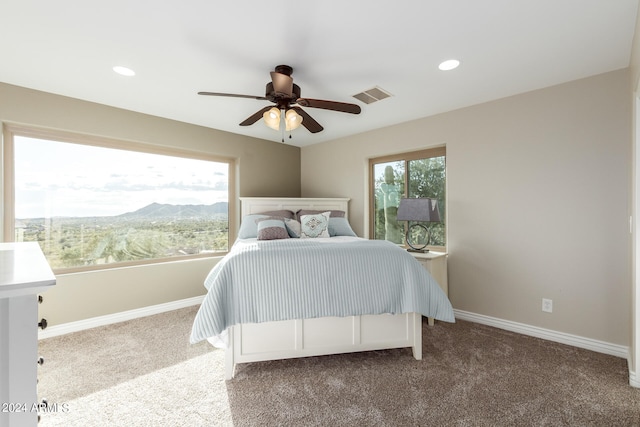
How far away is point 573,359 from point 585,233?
1.03 m

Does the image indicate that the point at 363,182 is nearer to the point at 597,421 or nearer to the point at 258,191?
the point at 258,191

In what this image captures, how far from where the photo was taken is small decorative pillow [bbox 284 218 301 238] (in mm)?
3580

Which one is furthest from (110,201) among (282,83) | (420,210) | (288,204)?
(420,210)

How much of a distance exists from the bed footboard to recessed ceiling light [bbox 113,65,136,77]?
2.20 meters

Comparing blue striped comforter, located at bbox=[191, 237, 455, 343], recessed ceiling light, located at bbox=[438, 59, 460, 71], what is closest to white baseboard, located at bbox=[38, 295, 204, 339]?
blue striped comforter, located at bbox=[191, 237, 455, 343]

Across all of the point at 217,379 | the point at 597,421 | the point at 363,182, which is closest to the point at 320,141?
the point at 363,182

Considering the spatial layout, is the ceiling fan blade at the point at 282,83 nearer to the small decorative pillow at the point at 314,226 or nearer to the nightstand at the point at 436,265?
the small decorative pillow at the point at 314,226

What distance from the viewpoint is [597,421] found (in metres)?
1.61

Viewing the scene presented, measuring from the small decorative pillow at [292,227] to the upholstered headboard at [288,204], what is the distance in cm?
48

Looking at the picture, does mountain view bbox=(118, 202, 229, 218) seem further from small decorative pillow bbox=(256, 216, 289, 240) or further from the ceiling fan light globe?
the ceiling fan light globe

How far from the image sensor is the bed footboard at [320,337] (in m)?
2.07

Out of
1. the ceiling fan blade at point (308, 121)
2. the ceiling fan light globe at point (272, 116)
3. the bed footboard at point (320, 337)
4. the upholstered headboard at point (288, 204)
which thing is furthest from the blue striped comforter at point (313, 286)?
the upholstered headboard at point (288, 204)

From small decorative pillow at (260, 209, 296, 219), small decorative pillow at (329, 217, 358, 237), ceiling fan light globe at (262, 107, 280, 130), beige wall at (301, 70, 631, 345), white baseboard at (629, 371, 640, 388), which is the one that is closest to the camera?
white baseboard at (629, 371, 640, 388)

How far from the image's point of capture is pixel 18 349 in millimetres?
743
